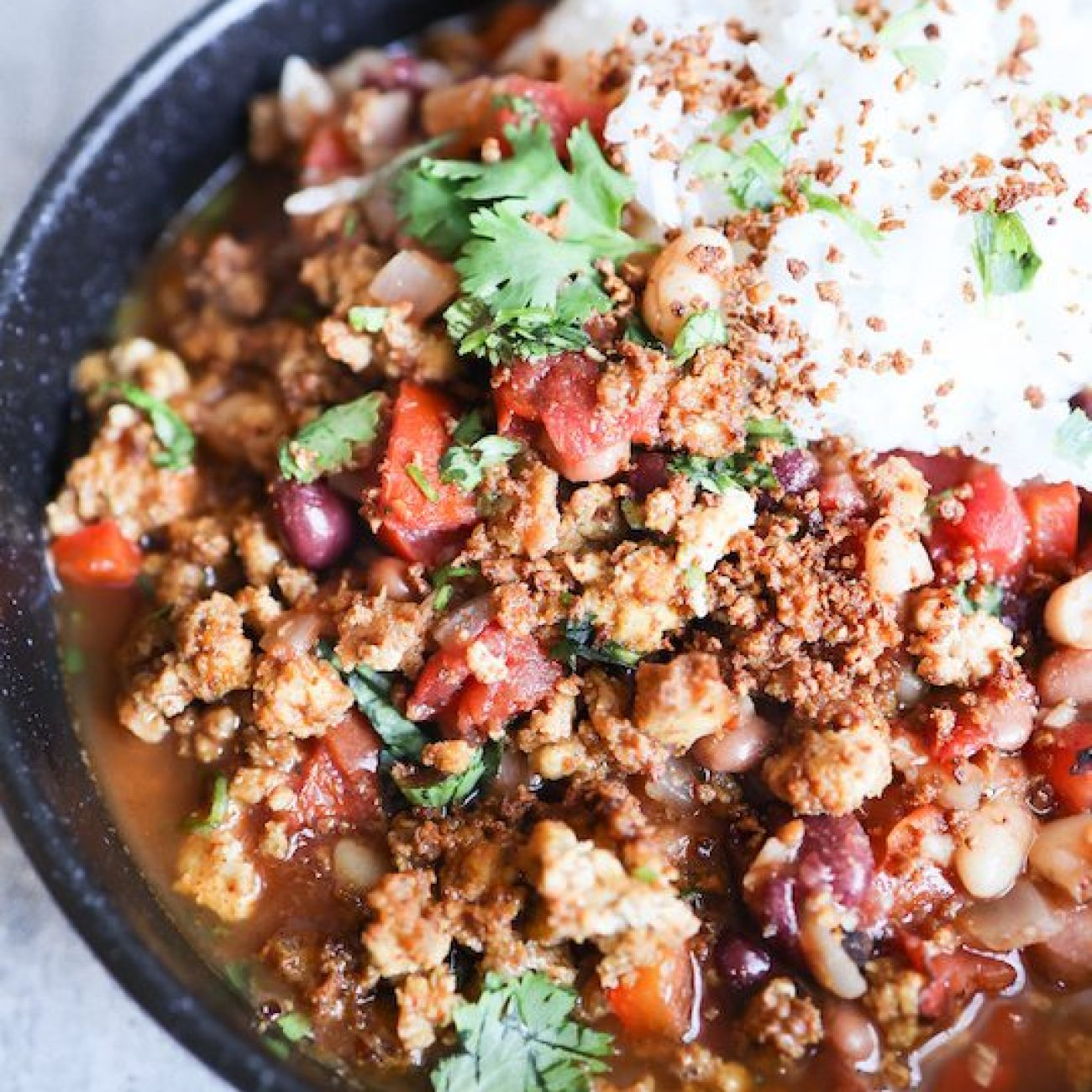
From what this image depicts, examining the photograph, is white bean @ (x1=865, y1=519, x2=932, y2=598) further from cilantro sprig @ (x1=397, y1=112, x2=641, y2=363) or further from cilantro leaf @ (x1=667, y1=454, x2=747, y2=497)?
cilantro sprig @ (x1=397, y1=112, x2=641, y2=363)

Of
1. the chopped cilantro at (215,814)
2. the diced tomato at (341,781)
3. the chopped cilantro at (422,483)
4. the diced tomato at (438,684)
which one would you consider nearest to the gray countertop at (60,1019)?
the chopped cilantro at (215,814)

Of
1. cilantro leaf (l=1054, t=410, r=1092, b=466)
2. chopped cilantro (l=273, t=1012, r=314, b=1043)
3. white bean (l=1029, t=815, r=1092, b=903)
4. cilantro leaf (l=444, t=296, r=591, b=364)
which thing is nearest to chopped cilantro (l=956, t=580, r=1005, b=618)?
cilantro leaf (l=1054, t=410, r=1092, b=466)

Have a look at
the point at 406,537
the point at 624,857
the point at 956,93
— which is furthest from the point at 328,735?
the point at 956,93

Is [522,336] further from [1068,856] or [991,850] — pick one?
[1068,856]

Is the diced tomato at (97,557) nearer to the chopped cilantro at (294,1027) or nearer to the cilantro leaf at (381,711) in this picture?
the cilantro leaf at (381,711)

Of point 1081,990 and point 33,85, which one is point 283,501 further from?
point 1081,990

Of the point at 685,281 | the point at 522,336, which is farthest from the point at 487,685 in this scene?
the point at 685,281
